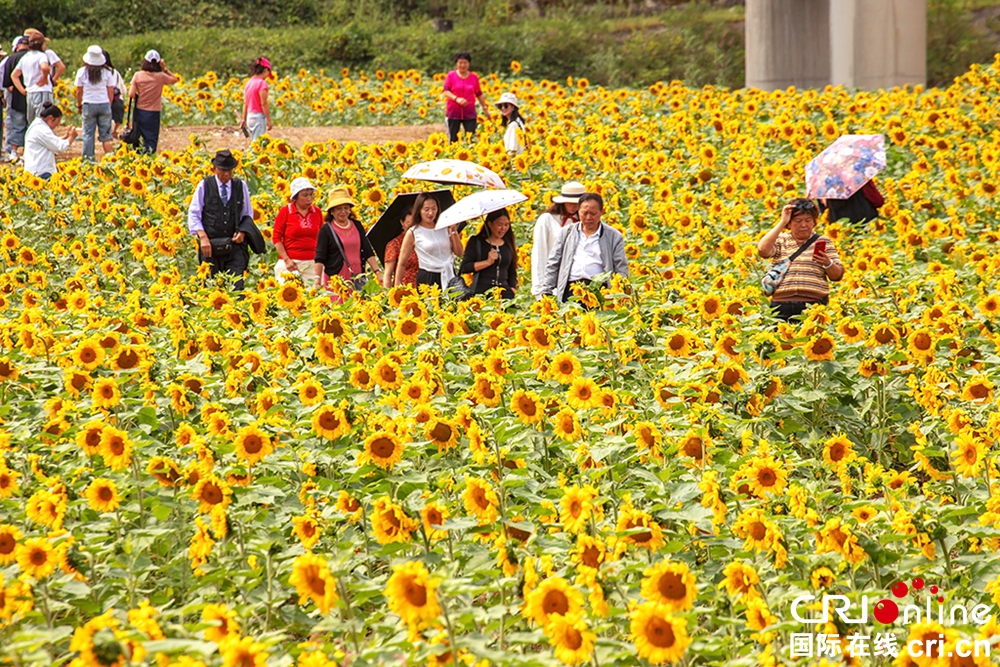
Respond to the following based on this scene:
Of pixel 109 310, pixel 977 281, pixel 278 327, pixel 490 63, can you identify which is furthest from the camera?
pixel 490 63

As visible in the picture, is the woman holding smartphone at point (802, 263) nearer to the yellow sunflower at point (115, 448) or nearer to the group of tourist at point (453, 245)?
the group of tourist at point (453, 245)

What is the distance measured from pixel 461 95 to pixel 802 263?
312 inches

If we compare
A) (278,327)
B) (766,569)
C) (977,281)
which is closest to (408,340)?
(278,327)

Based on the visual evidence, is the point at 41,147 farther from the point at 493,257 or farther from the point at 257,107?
the point at 493,257

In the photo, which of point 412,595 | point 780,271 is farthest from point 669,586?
point 780,271

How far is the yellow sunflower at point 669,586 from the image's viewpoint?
137 inches

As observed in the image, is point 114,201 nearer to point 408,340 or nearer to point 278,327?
point 278,327

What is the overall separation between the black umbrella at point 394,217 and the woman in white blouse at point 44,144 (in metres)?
4.61

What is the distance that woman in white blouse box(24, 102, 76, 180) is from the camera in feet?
41.2

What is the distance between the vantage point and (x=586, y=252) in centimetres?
795

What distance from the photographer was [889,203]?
11516 mm

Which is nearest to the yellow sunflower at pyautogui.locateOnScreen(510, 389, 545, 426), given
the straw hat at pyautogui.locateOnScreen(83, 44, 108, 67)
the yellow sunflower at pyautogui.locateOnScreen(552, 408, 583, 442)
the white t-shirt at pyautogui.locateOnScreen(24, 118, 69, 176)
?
the yellow sunflower at pyautogui.locateOnScreen(552, 408, 583, 442)

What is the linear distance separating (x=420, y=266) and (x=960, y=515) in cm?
475

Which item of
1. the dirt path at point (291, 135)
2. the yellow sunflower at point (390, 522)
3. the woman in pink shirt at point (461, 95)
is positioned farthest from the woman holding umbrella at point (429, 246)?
the dirt path at point (291, 135)
